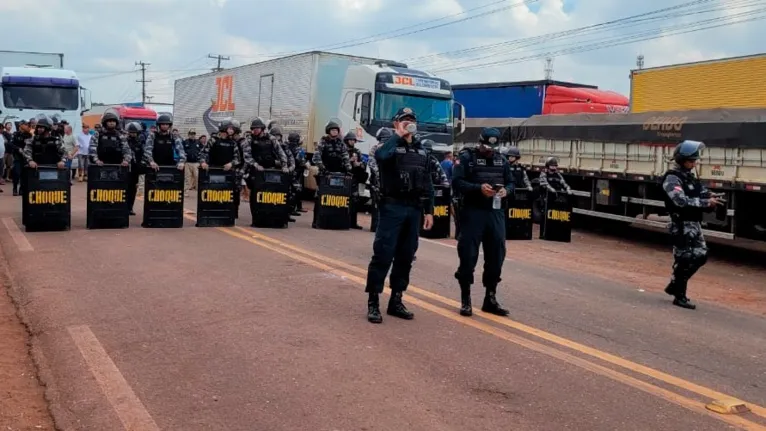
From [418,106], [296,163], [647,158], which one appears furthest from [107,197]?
[647,158]

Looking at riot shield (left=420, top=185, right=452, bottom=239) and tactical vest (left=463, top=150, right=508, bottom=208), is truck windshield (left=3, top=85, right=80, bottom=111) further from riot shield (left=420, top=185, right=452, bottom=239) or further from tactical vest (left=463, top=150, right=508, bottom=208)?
tactical vest (left=463, top=150, right=508, bottom=208)

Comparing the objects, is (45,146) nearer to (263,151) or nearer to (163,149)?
(163,149)

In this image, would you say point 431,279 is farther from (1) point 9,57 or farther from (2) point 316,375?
(1) point 9,57

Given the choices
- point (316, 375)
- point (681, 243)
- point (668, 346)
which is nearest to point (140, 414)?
point (316, 375)

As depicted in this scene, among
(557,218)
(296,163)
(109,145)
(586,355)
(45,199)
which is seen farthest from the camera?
(296,163)

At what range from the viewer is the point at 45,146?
43.3 ft

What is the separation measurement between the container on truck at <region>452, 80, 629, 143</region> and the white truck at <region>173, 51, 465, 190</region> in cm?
429

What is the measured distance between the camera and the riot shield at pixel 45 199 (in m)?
12.4

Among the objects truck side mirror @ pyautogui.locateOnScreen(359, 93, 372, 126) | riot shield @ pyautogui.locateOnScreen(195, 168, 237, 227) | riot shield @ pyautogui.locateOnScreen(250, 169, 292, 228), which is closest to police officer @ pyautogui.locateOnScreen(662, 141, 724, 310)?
riot shield @ pyautogui.locateOnScreen(250, 169, 292, 228)

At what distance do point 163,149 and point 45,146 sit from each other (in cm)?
216

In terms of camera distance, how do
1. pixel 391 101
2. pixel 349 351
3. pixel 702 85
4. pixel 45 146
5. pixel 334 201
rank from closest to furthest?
pixel 349 351 < pixel 45 146 < pixel 334 201 < pixel 702 85 < pixel 391 101

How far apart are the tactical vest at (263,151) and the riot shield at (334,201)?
99 centimetres

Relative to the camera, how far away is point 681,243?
29.2 feet

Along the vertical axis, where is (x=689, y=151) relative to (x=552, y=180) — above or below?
above
